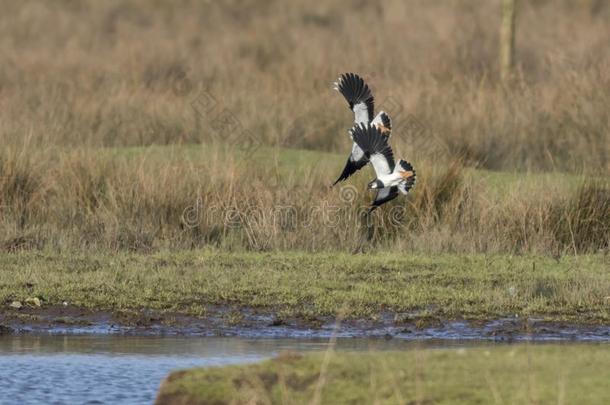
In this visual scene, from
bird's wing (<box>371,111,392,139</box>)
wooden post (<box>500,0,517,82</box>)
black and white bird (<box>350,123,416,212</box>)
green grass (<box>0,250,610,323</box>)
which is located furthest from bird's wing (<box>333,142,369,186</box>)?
wooden post (<box>500,0,517,82</box>)

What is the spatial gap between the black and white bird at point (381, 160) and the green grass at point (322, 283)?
0.85 m

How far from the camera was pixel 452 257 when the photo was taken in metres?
12.7

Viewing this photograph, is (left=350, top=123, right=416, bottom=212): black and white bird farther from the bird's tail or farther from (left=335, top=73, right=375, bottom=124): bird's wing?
(left=335, top=73, right=375, bottom=124): bird's wing

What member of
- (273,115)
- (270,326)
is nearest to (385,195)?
(270,326)

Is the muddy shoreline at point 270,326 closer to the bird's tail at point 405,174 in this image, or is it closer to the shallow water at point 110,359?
the shallow water at point 110,359

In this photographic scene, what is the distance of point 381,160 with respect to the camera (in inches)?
432

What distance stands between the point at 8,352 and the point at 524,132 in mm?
11899

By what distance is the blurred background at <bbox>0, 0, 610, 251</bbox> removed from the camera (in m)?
13.7

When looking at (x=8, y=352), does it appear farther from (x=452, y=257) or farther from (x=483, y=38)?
(x=483, y=38)

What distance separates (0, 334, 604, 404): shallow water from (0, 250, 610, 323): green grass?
0.79m

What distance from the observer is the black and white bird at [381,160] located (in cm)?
1088

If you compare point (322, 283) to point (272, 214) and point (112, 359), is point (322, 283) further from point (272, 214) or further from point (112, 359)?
point (112, 359)

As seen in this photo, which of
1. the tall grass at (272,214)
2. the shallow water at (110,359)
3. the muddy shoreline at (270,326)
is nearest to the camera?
the shallow water at (110,359)

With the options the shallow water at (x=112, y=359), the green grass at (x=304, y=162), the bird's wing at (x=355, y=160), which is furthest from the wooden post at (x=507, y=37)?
the shallow water at (x=112, y=359)
